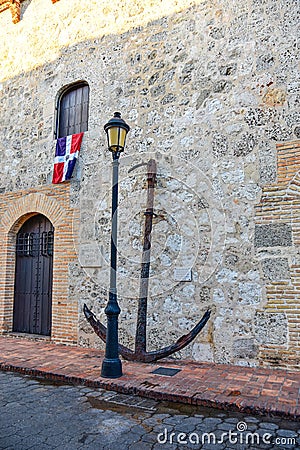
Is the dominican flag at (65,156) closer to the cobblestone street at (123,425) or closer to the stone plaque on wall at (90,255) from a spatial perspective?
the stone plaque on wall at (90,255)

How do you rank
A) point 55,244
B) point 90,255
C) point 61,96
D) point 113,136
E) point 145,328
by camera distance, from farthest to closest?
1. point 61,96
2. point 55,244
3. point 90,255
4. point 145,328
5. point 113,136

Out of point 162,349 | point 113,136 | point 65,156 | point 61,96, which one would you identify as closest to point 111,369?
point 162,349

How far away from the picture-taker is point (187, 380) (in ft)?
13.8

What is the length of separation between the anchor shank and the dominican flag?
1.63 m

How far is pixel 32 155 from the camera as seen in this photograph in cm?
750

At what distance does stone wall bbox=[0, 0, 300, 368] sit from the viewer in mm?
4914

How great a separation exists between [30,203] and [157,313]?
3350 mm

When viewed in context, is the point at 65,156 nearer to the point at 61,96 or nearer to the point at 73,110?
the point at 73,110

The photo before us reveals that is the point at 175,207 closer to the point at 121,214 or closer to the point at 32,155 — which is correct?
the point at 121,214

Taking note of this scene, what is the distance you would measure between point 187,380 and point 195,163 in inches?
115

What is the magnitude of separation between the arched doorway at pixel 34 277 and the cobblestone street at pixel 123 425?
319cm

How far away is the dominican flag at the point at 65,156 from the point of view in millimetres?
6762

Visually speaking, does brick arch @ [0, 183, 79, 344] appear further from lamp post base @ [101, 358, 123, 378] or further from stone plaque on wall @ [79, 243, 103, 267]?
lamp post base @ [101, 358, 123, 378]

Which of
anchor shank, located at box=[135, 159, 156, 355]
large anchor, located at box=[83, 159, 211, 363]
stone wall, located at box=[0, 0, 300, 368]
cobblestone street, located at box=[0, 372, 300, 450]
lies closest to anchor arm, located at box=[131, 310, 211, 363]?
large anchor, located at box=[83, 159, 211, 363]
